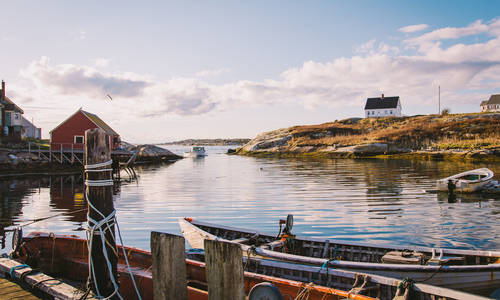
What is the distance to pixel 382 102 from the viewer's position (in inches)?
4870

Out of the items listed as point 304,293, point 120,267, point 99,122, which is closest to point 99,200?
point 120,267

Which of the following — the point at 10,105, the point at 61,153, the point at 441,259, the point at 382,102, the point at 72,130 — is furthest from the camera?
the point at 382,102

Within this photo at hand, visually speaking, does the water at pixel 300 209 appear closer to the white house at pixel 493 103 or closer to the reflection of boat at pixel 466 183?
the reflection of boat at pixel 466 183

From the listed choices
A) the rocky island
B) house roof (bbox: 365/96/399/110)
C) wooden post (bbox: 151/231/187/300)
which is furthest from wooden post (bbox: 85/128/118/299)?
house roof (bbox: 365/96/399/110)

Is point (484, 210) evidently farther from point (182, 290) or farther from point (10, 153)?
point (10, 153)

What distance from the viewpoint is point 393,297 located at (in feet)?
24.2

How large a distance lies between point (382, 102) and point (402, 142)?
54.7 meters

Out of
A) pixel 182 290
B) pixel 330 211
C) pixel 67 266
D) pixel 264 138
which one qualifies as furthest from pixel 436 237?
pixel 264 138

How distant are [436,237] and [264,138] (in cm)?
8967

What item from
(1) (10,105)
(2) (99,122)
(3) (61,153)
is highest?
(1) (10,105)

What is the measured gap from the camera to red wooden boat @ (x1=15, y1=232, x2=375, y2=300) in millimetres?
7652

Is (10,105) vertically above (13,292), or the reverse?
(10,105)

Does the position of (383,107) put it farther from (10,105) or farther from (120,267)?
(120,267)

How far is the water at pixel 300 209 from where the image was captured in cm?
1686
